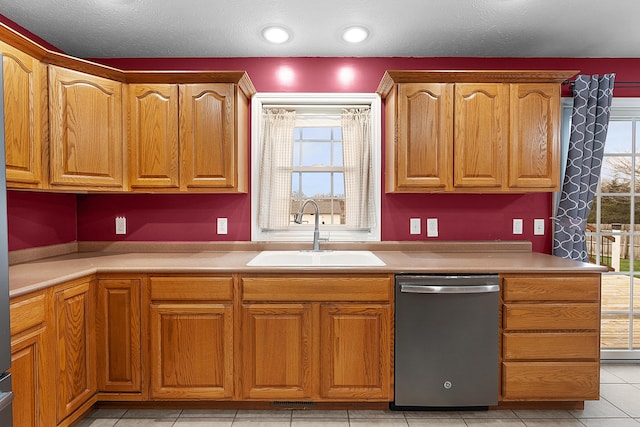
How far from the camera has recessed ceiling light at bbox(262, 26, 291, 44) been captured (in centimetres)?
253

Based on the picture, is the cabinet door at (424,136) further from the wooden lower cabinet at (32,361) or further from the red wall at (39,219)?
the red wall at (39,219)

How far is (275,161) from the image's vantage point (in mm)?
2965

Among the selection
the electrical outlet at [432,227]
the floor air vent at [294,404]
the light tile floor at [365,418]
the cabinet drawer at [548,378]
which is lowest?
the light tile floor at [365,418]

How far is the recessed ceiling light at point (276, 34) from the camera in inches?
99.7

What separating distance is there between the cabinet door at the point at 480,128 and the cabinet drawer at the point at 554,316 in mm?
813

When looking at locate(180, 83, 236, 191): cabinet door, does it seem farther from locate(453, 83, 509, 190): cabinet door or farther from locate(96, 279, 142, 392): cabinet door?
locate(453, 83, 509, 190): cabinet door

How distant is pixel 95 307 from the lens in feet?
7.18

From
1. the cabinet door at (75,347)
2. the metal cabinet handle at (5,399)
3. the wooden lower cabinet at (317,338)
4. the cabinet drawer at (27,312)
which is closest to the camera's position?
the metal cabinet handle at (5,399)

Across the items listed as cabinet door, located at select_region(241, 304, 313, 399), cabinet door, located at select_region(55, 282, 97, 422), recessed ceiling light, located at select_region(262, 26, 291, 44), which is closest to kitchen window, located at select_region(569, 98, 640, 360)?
cabinet door, located at select_region(241, 304, 313, 399)

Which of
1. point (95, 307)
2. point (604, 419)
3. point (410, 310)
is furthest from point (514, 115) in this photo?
point (95, 307)

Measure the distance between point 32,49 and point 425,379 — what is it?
110 inches

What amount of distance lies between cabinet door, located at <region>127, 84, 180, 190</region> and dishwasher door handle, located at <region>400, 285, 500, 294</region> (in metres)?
1.64

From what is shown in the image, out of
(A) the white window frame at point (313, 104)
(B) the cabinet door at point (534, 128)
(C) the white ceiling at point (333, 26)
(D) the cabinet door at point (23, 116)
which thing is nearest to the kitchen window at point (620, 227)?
(C) the white ceiling at point (333, 26)

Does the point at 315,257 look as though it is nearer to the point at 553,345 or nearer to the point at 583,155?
the point at 553,345
